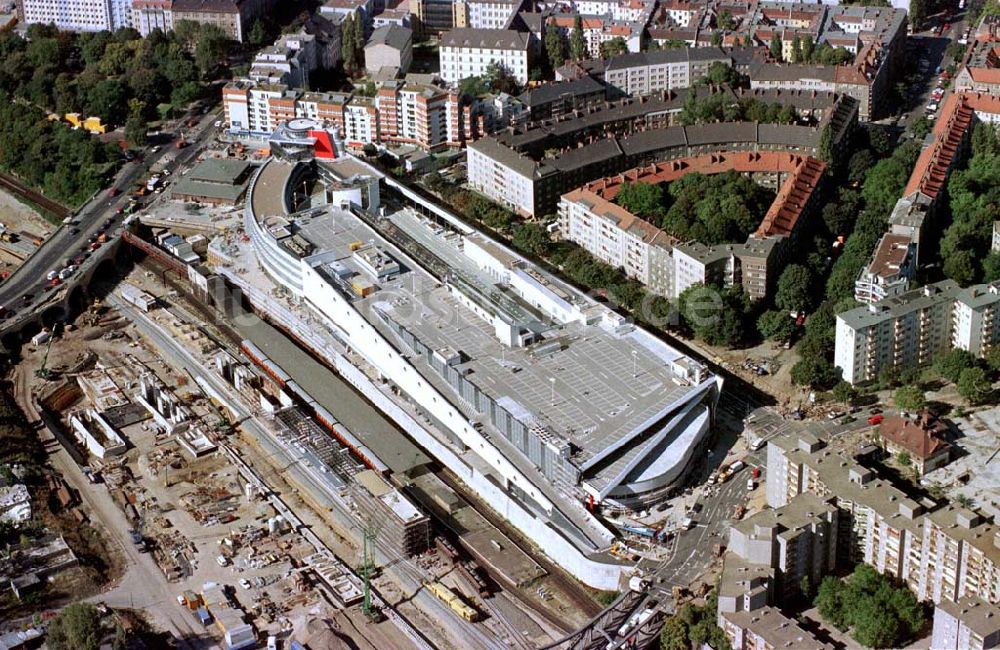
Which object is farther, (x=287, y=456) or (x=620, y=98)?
(x=620, y=98)

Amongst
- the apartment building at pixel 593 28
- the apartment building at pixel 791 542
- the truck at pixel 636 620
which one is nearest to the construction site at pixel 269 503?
the truck at pixel 636 620

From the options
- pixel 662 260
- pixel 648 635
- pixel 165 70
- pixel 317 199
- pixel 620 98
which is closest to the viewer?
pixel 648 635

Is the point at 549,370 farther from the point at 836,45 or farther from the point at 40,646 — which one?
the point at 836,45

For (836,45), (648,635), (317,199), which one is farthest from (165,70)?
(648,635)

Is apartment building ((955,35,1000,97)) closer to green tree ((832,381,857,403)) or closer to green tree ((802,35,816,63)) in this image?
green tree ((802,35,816,63))

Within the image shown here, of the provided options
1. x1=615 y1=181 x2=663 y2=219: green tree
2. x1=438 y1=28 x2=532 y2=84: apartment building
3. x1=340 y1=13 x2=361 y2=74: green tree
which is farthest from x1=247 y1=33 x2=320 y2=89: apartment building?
x1=615 y1=181 x2=663 y2=219: green tree
